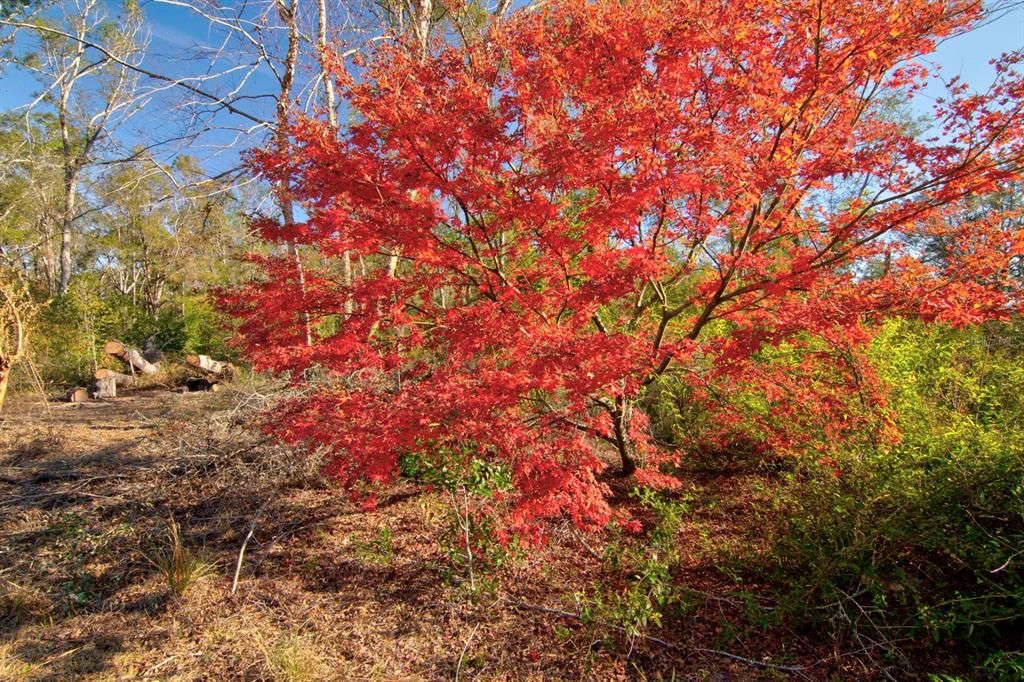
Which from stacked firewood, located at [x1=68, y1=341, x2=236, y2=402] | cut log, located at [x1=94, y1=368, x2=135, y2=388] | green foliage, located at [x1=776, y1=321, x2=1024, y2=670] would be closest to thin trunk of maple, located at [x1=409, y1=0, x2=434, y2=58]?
green foliage, located at [x1=776, y1=321, x2=1024, y2=670]

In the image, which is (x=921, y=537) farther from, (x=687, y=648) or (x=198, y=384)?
(x=198, y=384)

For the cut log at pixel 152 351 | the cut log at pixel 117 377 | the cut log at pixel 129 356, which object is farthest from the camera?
the cut log at pixel 152 351

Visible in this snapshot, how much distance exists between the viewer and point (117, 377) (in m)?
11.9

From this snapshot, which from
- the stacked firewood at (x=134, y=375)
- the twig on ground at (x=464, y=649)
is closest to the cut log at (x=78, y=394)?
the stacked firewood at (x=134, y=375)

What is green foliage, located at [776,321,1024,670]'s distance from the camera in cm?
247

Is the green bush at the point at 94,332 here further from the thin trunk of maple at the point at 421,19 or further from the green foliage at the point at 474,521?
the green foliage at the point at 474,521

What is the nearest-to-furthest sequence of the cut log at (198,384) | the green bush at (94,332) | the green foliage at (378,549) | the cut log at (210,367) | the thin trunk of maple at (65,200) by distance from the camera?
the green foliage at (378,549)
the cut log at (198,384)
the green bush at (94,332)
the cut log at (210,367)
the thin trunk of maple at (65,200)

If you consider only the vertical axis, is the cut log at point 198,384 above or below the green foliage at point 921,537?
above

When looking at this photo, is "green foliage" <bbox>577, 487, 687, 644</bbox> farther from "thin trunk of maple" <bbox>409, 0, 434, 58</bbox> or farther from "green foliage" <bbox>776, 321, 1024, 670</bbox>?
"thin trunk of maple" <bbox>409, 0, 434, 58</bbox>

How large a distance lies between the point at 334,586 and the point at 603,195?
3.95 meters

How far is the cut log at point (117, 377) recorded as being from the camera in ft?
37.7

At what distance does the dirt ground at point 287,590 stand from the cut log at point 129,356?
859cm

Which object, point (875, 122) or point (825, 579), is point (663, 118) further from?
point (825, 579)

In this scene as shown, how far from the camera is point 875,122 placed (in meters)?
4.08
